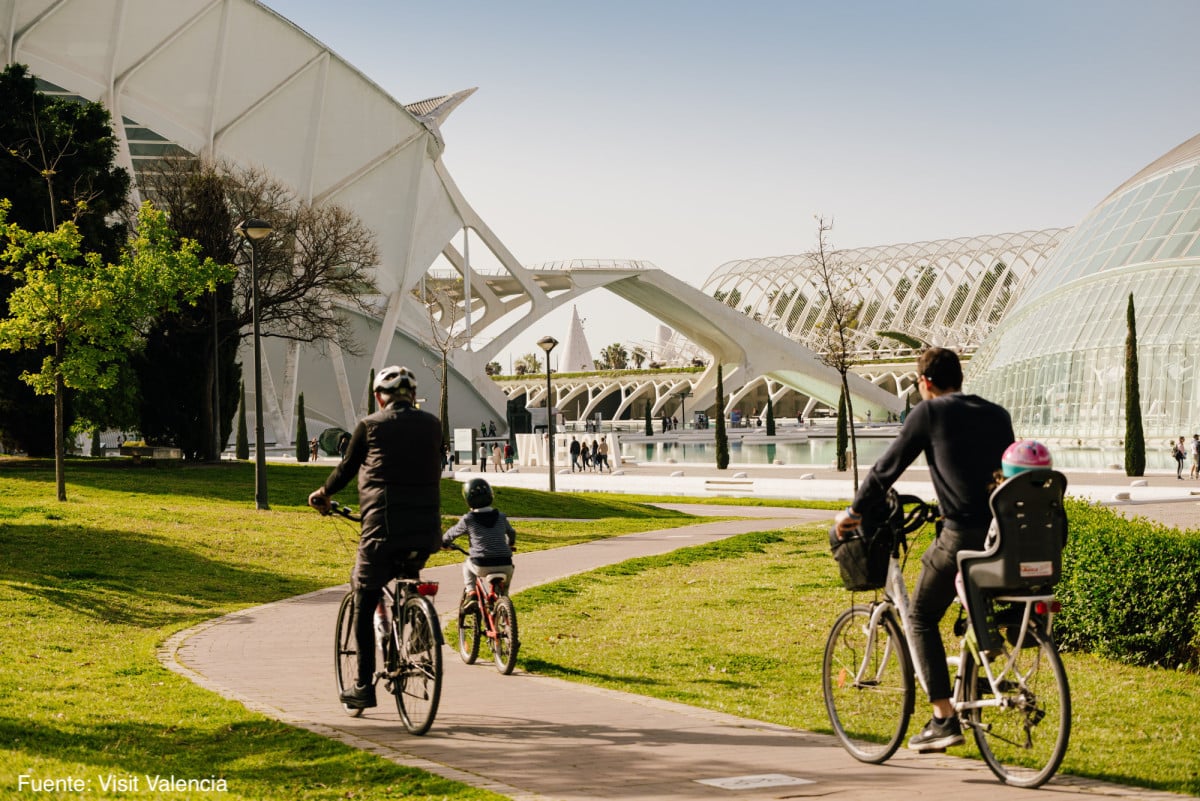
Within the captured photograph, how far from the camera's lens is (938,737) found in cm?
557

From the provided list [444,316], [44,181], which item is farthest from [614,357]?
[44,181]

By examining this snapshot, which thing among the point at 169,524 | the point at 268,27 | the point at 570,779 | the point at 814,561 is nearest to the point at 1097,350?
the point at 814,561

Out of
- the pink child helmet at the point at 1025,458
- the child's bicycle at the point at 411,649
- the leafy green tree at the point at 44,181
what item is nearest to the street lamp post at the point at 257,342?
the leafy green tree at the point at 44,181

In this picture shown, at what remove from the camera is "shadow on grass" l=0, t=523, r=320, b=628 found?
12797 millimetres

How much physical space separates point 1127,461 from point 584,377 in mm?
93366

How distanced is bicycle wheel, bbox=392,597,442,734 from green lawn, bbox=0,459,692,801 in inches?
19.1

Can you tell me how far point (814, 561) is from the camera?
639 inches

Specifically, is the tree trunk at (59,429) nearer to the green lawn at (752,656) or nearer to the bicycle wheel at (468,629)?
the green lawn at (752,656)

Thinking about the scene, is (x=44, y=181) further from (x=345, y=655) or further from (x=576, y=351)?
(x=576, y=351)

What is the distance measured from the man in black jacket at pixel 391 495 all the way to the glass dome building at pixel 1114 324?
3812 centimetres

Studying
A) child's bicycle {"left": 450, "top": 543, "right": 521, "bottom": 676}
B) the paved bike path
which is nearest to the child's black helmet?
child's bicycle {"left": 450, "top": 543, "right": 521, "bottom": 676}

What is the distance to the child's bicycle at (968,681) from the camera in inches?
210

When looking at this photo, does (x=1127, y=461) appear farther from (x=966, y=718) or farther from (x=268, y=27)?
(x=268, y=27)

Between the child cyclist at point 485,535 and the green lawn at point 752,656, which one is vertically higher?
the child cyclist at point 485,535
